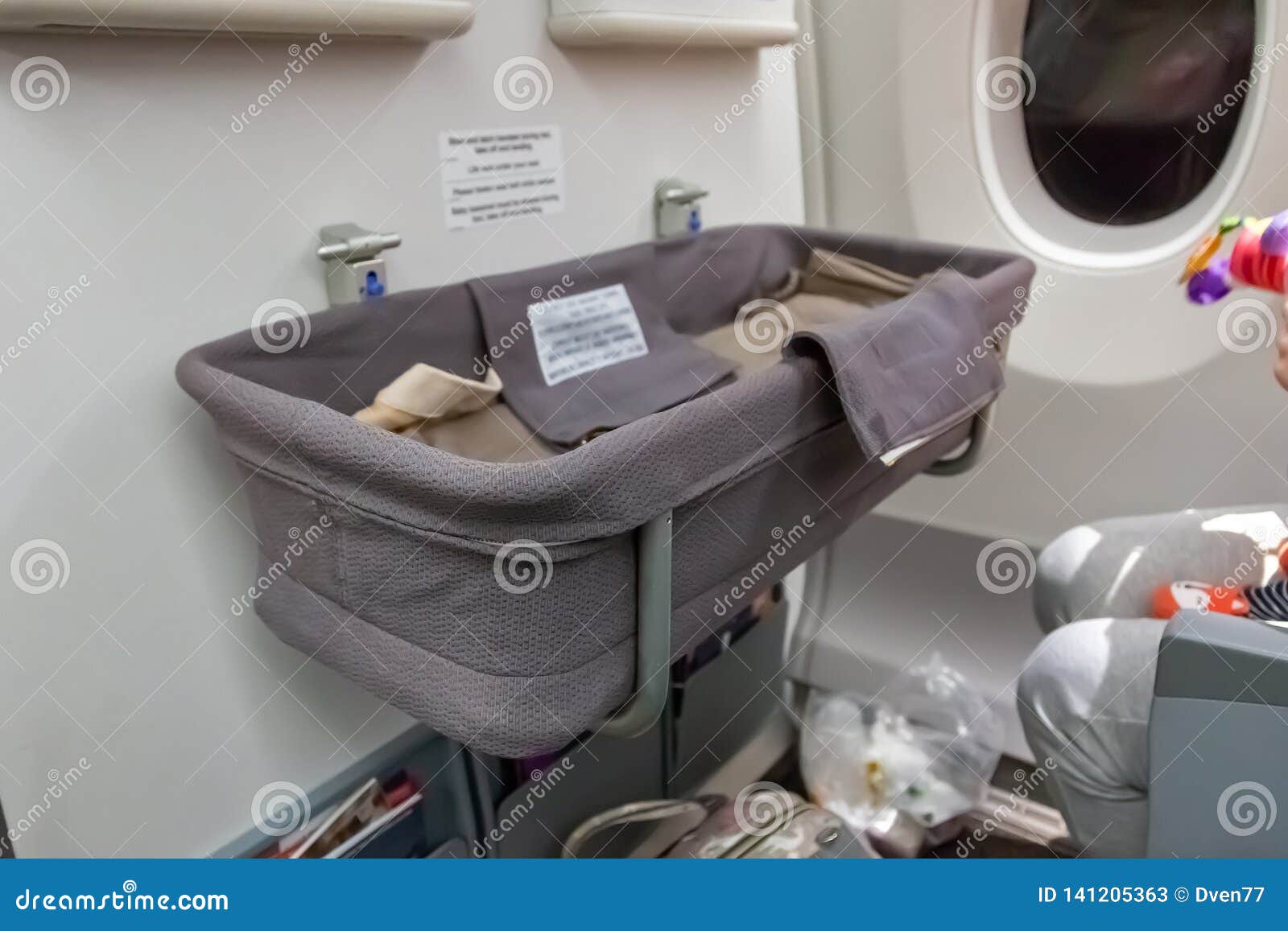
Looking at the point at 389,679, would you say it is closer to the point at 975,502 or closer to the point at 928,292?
the point at 928,292

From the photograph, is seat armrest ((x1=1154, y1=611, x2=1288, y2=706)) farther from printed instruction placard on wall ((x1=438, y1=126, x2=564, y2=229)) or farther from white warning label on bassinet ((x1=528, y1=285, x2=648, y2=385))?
printed instruction placard on wall ((x1=438, y1=126, x2=564, y2=229))

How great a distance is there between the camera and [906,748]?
1.51 metres

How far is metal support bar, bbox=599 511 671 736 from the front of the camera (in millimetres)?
707

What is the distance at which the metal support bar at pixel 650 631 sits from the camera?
0.71 m

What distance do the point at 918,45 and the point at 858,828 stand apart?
1214mm

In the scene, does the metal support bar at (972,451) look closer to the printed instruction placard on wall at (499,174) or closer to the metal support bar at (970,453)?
the metal support bar at (970,453)

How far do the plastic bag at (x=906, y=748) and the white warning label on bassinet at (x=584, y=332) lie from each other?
2.53 ft

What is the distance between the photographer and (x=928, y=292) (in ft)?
3.12

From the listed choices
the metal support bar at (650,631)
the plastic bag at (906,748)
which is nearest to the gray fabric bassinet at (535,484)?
the metal support bar at (650,631)

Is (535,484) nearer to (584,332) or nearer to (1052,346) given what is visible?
(584,332)

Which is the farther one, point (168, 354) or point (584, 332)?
point (584, 332)

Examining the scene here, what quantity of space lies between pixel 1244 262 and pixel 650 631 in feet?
2.44

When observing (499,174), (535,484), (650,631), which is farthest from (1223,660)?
(499,174)

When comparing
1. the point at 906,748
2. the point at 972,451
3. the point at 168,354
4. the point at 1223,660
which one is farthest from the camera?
the point at 906,748
